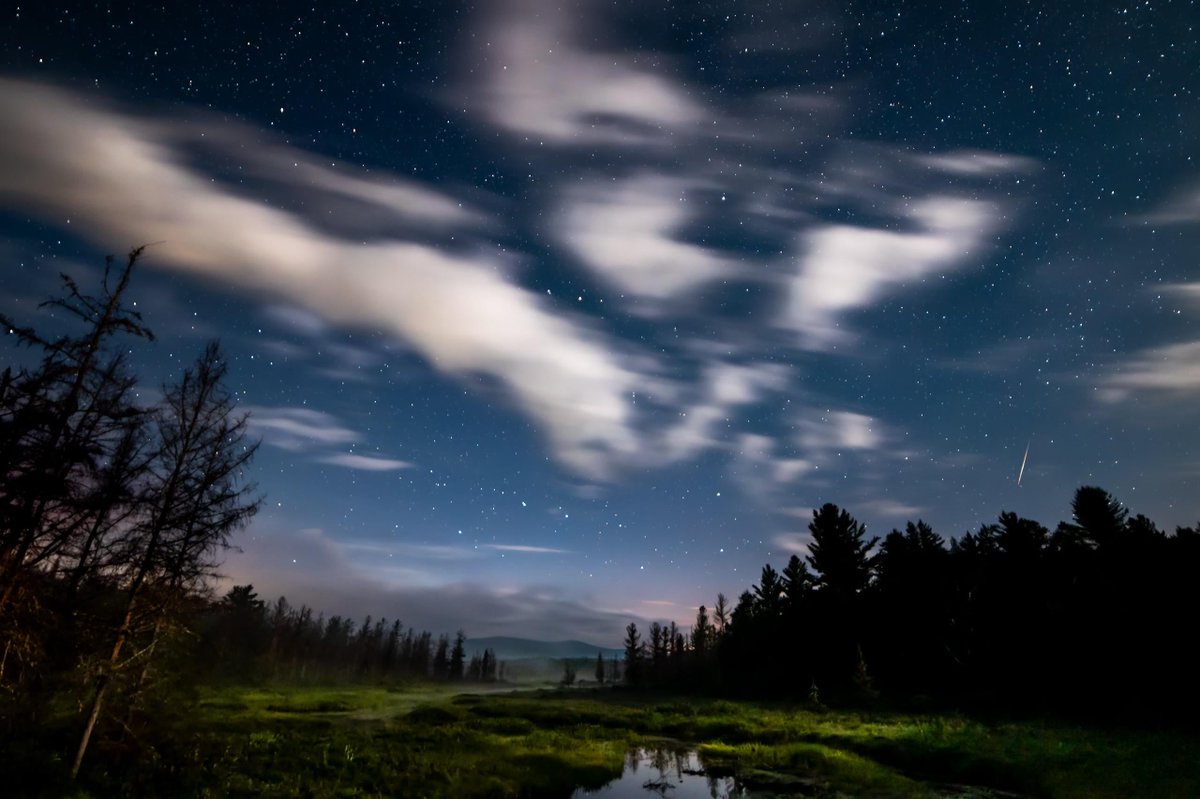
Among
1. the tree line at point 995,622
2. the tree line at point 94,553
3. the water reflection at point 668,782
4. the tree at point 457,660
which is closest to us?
the tree line at point 94,553

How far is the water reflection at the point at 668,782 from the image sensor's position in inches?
858

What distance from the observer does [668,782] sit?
24.0 meters

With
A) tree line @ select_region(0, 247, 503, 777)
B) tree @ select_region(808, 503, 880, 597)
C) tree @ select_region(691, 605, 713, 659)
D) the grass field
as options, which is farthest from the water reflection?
tree @ select_region(691, 605, 713, 659)

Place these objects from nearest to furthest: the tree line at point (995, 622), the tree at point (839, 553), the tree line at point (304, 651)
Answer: the tree line at point (995, 622)
the tree at point (839, 553)
the tree line at point (304, 651)

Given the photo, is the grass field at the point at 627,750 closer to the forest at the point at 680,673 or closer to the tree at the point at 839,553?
the forest at the point at 680,673

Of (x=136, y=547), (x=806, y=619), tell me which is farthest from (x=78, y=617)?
A: (x=806, y=619)

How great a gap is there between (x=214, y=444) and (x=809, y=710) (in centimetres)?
4879

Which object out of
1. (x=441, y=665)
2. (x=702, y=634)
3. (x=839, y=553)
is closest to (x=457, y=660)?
(x=441, y=665)

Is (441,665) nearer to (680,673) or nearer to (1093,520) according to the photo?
(680,673)

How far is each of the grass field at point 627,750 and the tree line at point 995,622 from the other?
240 inches

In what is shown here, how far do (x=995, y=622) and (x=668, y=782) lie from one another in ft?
117

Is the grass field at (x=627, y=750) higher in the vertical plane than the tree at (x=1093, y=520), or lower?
lower

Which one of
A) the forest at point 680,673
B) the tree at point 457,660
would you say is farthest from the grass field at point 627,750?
the tree at point 457,660

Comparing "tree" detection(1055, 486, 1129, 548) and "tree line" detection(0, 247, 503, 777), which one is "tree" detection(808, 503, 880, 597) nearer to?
"tree" detection(1055, 486, 1129, 548)
